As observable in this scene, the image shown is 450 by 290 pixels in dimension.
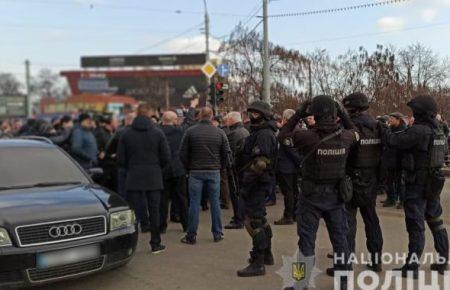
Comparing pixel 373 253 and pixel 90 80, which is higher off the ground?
pixel 90 80

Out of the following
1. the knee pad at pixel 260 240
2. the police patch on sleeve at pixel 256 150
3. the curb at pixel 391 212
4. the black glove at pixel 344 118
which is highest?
the black glove at pixel 344 118

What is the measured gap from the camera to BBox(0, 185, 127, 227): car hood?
529 cm

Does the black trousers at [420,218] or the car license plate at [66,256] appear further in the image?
the black trousers at [420,218]

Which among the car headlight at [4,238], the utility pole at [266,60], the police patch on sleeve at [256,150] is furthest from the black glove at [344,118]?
the utility pole at [266,60]

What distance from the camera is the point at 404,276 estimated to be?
5.78m

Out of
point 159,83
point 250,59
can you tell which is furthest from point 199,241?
point 159,83

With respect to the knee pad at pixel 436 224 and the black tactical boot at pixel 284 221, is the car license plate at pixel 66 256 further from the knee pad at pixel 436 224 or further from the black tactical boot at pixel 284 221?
the black tactical boot at pixel 284 221

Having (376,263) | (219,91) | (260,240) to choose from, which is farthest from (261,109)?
(219,91)

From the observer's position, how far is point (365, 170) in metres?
5.84

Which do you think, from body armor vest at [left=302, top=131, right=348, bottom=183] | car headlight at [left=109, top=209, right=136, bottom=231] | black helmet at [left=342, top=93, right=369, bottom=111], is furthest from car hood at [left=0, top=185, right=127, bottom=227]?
black helmet at [left=342, top=93, right=369, bottom=111]

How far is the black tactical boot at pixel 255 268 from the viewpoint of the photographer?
5.91 metres

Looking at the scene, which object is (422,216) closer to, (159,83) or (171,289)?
(171,289)

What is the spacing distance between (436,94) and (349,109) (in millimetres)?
8435

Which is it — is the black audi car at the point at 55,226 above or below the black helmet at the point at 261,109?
below
